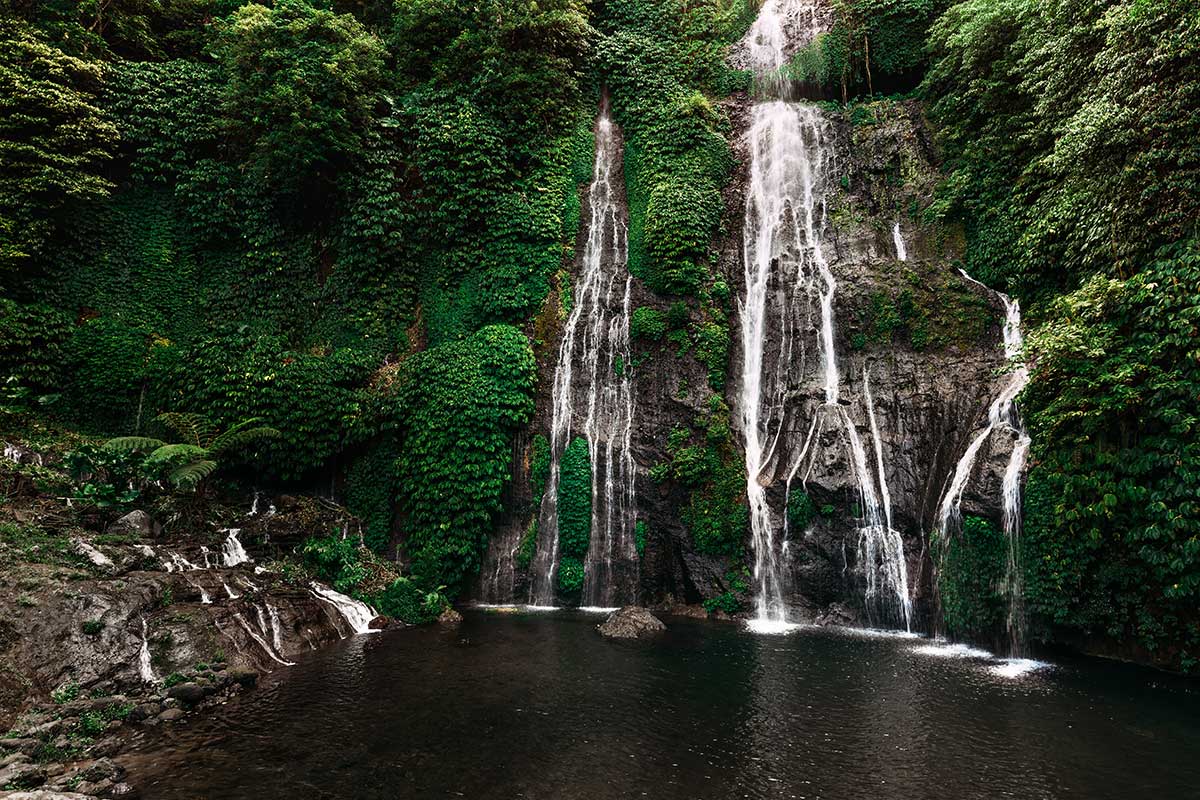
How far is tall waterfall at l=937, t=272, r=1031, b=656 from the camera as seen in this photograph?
9.75 m

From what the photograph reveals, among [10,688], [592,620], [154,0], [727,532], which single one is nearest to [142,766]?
[10,688]

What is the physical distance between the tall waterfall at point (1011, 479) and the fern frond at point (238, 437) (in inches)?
570

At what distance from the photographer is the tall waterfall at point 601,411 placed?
13875 mm

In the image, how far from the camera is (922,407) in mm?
12406

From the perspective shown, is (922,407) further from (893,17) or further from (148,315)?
(148,315)

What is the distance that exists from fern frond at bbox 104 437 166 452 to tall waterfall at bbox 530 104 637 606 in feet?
27.3

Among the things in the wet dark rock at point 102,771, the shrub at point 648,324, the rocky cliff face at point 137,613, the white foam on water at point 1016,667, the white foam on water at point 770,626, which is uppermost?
the shrub at point 648,324

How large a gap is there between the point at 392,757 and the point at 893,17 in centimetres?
2378

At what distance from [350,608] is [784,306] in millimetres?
12791

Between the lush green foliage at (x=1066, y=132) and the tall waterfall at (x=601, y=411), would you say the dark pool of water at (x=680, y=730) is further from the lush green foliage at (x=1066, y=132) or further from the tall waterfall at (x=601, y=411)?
the lush green foliage at (x=1066, y=132)

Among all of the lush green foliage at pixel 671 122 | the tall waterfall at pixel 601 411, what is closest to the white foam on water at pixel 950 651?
the tall waterfall at pixel 601 411

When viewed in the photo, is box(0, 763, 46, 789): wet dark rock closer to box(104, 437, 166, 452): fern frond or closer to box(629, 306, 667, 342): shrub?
box(104, 437, 166, 452): fern frond

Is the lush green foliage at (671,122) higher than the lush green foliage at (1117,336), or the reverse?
the lush green foliage at (671,122)

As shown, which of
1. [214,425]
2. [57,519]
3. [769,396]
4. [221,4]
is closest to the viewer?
[57,519]
